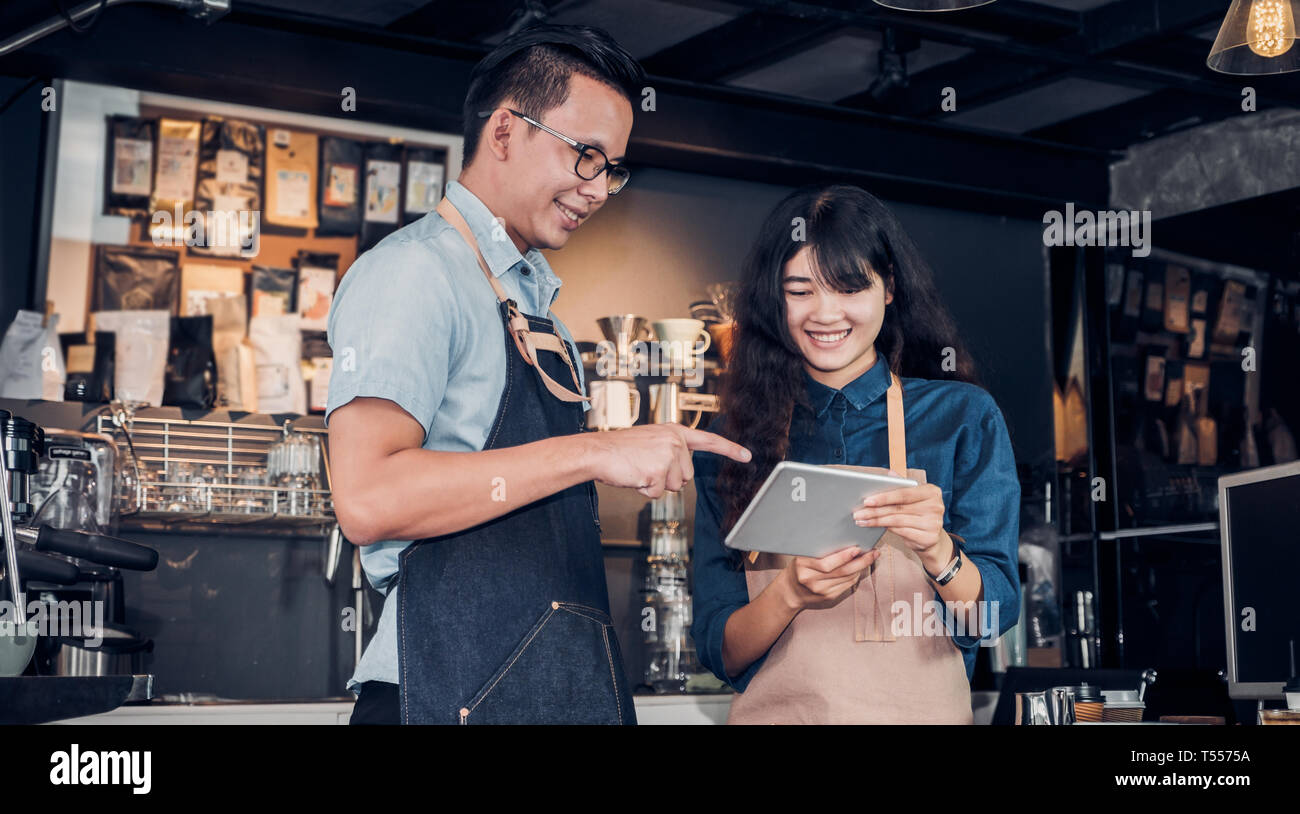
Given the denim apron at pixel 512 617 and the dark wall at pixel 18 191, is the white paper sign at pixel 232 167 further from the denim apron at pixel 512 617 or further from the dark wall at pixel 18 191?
the denim apron at pixel 512 617

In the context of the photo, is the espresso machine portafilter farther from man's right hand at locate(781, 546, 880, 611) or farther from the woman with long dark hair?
man's right hand at locate(781, 546, 880, 611)

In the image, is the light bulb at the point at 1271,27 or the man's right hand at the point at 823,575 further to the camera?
the light bulb at the point at 1271,27

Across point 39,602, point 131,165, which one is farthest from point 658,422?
point 39,602

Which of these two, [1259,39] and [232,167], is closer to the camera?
[1259,39]

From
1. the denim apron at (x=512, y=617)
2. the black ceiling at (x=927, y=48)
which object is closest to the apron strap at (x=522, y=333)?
the denim apron at (x=512, y=617)

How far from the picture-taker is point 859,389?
1.95 metres

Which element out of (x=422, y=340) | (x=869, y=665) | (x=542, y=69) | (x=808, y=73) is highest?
(x=808, y=73)

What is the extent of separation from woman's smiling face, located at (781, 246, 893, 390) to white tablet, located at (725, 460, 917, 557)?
376 millimetres

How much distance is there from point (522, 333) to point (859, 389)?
1.90 ft

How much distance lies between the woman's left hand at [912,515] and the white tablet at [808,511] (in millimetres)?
13

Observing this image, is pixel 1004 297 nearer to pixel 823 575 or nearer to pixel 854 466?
pixel 854 466

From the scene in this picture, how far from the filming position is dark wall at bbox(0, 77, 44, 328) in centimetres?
368

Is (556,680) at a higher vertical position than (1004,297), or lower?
lower

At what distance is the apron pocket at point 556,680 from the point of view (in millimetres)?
1460
